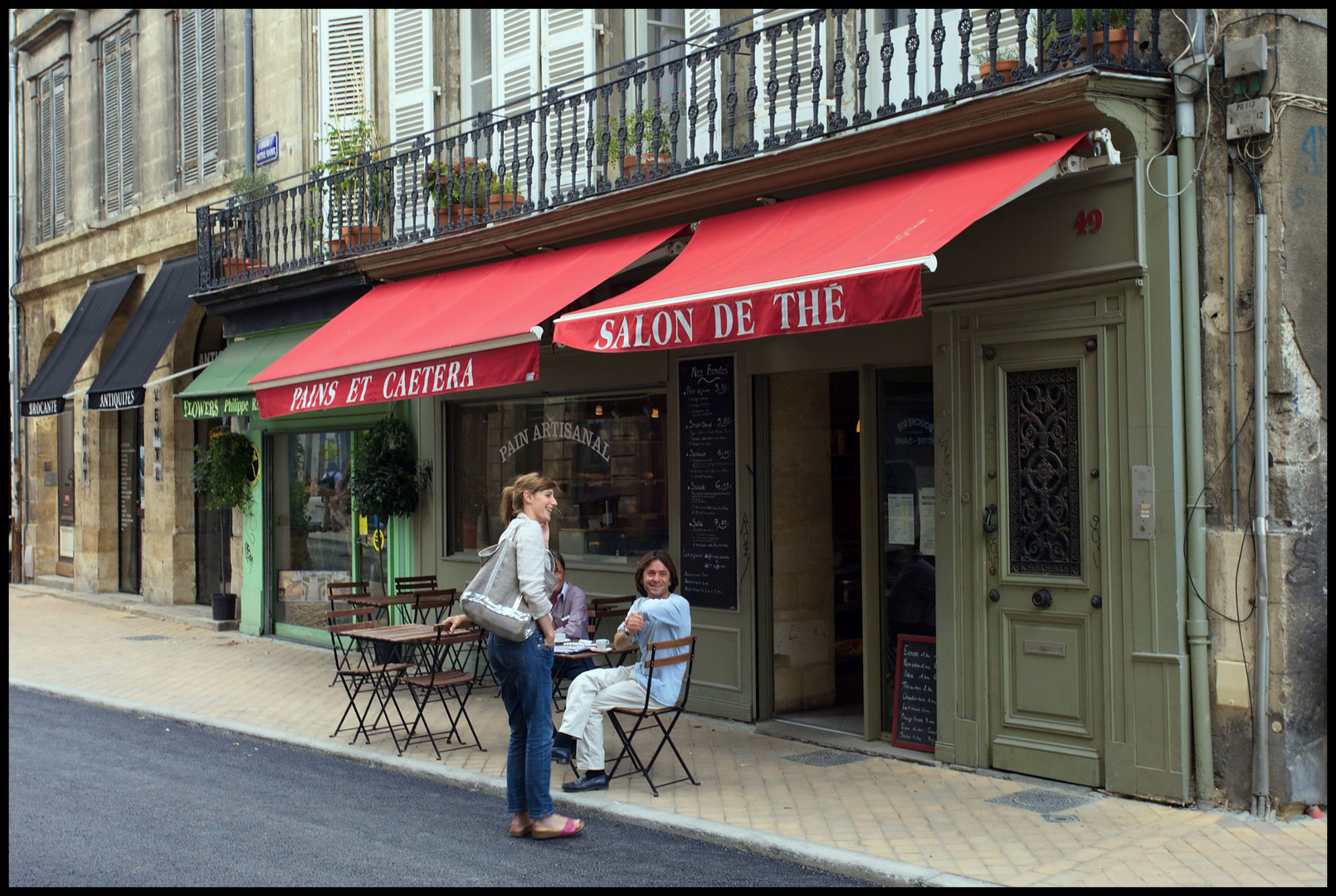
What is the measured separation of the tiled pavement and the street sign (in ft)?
21.8

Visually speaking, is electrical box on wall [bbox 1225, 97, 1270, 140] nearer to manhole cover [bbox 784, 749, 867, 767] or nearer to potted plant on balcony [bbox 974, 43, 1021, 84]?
potted plant on balcony [bbox 974, 43, 1021, 84]

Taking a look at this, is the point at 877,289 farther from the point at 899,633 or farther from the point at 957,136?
the point at 899,633

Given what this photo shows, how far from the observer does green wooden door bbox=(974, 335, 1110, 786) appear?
667cm

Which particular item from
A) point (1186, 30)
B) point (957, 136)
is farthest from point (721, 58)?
point (1186, 30)

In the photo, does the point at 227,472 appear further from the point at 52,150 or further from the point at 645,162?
the point at 52,150

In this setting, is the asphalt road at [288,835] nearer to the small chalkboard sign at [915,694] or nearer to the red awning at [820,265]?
the small chalkboard sign at [915,694]

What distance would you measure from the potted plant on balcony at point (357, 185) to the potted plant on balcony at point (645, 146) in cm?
304

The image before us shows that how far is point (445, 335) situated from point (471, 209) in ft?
8.12

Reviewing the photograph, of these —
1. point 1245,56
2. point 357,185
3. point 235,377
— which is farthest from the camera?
point 235,377

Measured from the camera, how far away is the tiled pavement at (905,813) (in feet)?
17.8

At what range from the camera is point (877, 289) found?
5.99 meters

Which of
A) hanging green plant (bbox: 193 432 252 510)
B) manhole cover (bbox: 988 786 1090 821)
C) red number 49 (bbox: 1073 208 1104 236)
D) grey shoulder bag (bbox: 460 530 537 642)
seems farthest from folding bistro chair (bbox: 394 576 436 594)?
red number 49 (bbox: 1073 208 1104 236)

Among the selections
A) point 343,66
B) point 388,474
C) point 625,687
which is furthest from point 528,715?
point 343,66

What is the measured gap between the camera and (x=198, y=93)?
1627 cm
